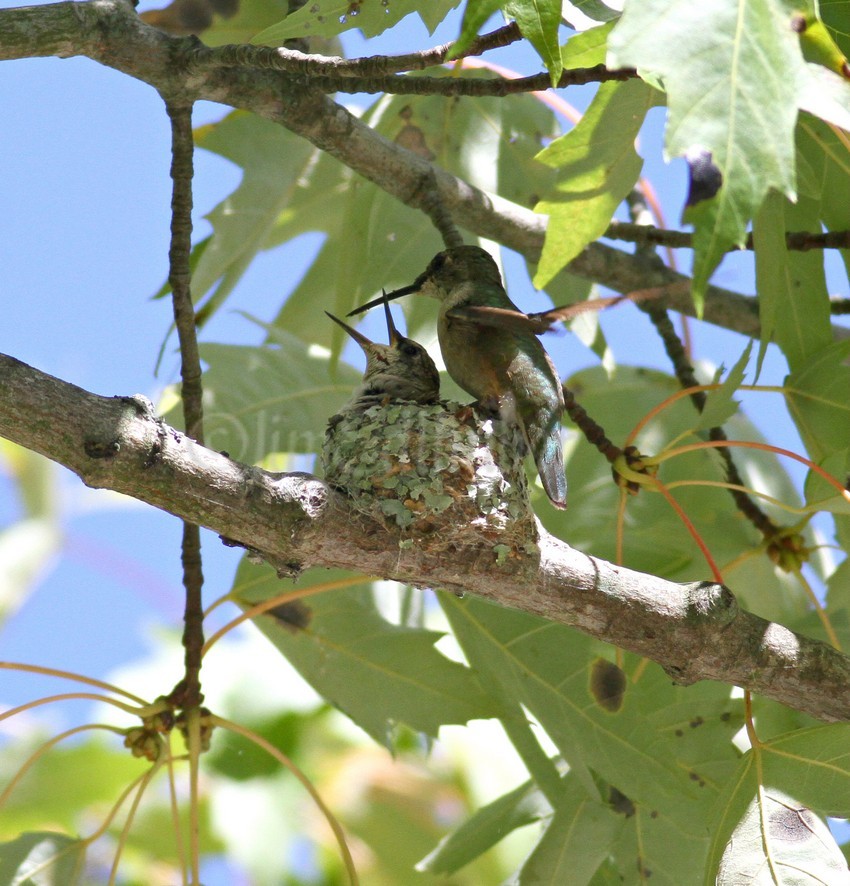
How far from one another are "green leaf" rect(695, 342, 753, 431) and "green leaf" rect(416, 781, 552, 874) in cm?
137

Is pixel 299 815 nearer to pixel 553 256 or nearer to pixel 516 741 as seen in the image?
pixel 516 741

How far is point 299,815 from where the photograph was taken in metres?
6.63

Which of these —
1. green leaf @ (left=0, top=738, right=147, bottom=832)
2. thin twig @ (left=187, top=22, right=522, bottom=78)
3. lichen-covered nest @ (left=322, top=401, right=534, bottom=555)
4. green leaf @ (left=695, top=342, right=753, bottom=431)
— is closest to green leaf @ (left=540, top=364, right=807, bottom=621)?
lichen-covered nest @ (left=322, top=401, right=534, bottom=555)

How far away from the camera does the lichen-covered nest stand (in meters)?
2.53

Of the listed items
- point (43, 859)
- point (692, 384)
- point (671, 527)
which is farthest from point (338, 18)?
point (43, 859)

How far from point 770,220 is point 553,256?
559 mm

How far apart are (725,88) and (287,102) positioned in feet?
6.04

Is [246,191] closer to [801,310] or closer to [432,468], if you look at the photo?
[432,468]

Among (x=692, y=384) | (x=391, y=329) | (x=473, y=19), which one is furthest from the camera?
(x=391, y=329)

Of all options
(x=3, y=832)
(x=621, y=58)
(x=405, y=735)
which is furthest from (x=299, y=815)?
(x=621, y=58)

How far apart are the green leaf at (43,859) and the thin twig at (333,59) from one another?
7.40 feet

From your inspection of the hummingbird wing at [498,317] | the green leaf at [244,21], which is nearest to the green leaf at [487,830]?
the hummingbird wing at [498,317]

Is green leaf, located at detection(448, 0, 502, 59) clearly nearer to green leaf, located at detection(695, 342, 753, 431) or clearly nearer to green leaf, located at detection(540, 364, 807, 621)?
green leaf, located at detection(695, 342, 753, 431)

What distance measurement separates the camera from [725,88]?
5.06ft
